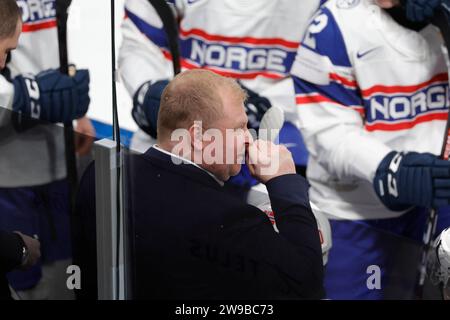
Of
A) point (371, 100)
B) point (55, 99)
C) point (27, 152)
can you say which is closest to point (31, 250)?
point (27, 152)

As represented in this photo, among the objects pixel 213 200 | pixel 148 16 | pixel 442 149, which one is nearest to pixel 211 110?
pixel 213 200

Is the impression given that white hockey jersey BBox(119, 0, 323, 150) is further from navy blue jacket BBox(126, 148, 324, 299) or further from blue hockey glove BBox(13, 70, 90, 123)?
navy blue jacket BBox(126, 148, 324, 299)

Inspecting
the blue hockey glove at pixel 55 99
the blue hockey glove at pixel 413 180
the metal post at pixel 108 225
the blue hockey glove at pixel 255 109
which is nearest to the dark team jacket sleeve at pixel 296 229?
the blue hockey glove at pixel 255 109

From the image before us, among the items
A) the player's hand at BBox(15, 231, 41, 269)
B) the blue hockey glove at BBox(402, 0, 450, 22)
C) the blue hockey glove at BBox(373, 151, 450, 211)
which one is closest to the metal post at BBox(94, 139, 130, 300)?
the player's hand at BBox(15, 231, 41, 269)

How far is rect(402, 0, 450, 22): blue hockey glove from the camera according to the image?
1759 millimetres

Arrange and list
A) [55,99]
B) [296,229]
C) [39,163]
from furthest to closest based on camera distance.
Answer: [55,99] < [39,163] < [296,229]

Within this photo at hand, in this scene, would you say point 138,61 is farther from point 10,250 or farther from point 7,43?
point 10,250

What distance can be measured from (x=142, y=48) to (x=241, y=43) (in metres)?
0.20

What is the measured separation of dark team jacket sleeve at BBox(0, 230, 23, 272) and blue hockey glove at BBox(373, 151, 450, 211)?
0.64 meters

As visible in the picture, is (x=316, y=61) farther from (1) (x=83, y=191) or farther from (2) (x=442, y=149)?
(1) (x=83, y=191)

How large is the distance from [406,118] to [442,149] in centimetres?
12

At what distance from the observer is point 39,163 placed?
163 cm

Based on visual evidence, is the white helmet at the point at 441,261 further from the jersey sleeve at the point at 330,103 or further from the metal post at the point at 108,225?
the metal post at the point at 108,225

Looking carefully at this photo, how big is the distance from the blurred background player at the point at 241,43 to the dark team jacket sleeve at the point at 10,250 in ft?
1.29
